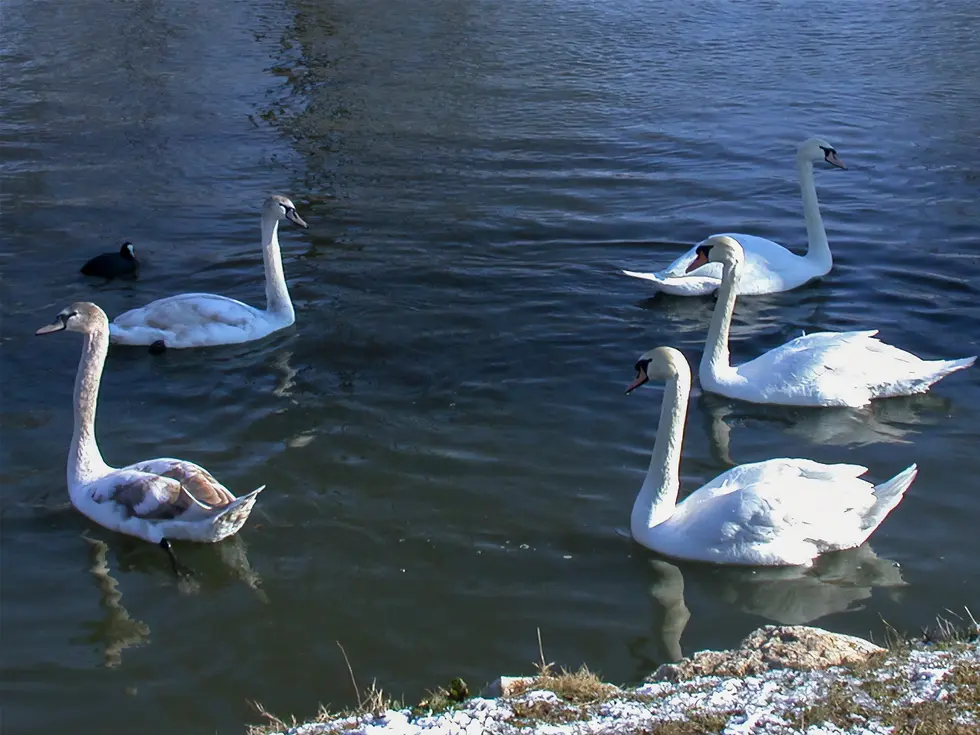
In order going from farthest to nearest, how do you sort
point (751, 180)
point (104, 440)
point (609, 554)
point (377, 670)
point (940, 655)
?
point (751, 180), point (104, 440), point (609, 554), point (377, 670), point (940, 655)

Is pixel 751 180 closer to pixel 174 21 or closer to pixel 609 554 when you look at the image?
pixel 609 554

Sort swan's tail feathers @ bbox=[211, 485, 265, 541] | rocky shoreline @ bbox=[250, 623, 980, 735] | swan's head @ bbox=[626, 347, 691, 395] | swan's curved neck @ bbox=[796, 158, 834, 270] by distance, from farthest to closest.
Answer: swan's curved neck @ bbox=[796, 158, 834, 270]
swan's head @ bbox=[626, 347, 691, 395]
swan's tail feathers @ bbox=[211, 485, 265, 541]
rocky shoreline @ bbox=[250, 623, 980, 735]

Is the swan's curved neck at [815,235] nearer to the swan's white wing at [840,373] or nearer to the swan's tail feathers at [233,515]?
the swan's white wing at [840,373]

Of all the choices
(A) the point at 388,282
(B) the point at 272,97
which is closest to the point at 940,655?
(A) the point at 388,282

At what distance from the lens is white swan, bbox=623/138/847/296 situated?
407 inches

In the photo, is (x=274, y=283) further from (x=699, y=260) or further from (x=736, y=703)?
(x=736, y=703)

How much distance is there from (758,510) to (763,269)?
4.57m

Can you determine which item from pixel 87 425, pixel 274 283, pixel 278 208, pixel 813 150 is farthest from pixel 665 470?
pixel 813 150

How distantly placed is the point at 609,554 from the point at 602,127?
969cm

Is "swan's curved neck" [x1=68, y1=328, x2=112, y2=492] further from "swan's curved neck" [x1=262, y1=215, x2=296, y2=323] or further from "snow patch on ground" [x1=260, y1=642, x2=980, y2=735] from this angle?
"snow patch on ground" [x1=260, y1=642, x2=980, y2=735]

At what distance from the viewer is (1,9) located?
22125 millimetres

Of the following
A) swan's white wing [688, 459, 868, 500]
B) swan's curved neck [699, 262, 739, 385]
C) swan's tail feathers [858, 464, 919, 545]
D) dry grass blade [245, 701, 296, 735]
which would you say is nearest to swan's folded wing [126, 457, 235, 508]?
dry grass blade [245, 701, 296, 735]

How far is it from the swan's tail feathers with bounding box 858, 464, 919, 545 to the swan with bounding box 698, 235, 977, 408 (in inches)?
70.0

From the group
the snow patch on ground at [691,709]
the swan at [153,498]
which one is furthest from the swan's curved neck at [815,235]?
the snow patch on ground at [691,709]
